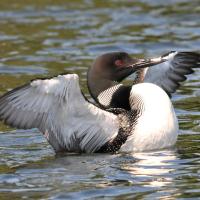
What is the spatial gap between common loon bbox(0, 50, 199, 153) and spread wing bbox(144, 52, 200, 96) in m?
1.18

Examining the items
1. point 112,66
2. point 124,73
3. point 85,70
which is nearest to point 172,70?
point 124,73

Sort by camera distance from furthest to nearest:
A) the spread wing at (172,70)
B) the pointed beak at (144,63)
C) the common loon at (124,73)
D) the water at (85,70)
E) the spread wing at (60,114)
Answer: the spread wing at (172,70) < the pointed beak at (144,63) < the common loon at (124,73) < the spread wing at (60,114) < the water at (85,70)

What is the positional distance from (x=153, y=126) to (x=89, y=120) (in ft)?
2.19

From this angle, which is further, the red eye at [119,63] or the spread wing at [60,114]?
the red eye at [119,63]

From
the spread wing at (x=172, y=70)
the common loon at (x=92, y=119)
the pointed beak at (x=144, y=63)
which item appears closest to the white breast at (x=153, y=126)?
the common loon at (x=92, y=119)

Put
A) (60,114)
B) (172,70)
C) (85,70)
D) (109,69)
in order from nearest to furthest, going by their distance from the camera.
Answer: (60,114), (109,69), (172,70), (85,70)

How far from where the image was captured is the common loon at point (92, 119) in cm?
966

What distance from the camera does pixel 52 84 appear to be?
9422 mm

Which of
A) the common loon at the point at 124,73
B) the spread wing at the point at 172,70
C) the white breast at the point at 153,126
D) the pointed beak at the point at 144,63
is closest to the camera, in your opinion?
the white breast at the point at 153,126

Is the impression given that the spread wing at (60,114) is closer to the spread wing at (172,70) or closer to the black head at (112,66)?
the black head at (112,66)

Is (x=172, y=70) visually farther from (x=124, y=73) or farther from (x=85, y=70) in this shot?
(x=85, y=70)

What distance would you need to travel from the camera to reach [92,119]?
993 centimetres

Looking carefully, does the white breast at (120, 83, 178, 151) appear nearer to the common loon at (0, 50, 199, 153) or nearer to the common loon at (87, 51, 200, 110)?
the common loon at (0, 50, 199, 153)

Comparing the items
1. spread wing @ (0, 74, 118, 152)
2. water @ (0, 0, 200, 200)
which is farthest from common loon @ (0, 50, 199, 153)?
water @ (0, 0, 200, 200)
